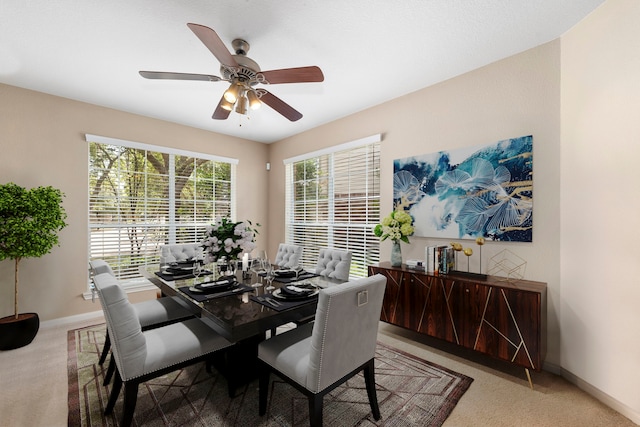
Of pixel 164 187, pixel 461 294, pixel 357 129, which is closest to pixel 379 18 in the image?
pixel 357 129

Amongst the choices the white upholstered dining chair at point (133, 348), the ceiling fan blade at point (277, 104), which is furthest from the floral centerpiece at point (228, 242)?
the ceiling fan blade at point (277, 104)

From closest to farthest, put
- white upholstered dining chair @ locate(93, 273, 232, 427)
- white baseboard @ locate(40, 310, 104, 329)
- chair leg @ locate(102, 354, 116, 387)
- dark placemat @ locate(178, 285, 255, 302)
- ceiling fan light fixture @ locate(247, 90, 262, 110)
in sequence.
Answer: white upholstered dining chair @ locate(93, 273, 232, 427) < dark placemat @ locate(178, 285, 255, 302) < chair leg @ locate(102, 354, 116, 387) < ceiling fan light fixture @ locate(247, 90, 262, 110) < white baseboard @ locate(40, 310, 104, 329)

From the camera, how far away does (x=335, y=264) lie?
2.95m

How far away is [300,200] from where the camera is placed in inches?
196

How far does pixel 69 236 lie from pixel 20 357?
1430 mm

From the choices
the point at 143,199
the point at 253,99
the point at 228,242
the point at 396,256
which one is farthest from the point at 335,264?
the point at 143,199

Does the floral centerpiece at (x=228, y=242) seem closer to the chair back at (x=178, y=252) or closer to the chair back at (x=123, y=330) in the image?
the chair back at (x=123, y=330)

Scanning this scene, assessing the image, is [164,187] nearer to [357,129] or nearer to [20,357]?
[20,357]

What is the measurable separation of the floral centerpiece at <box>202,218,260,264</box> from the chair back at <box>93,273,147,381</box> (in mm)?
862

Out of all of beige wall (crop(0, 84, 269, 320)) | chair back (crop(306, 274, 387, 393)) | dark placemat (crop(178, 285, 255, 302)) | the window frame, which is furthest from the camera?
the window frame

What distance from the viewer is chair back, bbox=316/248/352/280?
2854 millimetres

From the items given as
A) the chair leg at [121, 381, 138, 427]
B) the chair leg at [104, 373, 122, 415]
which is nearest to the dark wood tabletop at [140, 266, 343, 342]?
the chair leg at [121, 381, 138, 427]

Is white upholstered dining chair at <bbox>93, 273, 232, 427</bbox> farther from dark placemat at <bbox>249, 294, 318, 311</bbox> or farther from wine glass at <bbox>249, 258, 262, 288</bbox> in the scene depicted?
wine glass at <bbox>249, 258, 262, 288</bbox>

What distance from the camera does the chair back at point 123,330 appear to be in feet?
5.16
